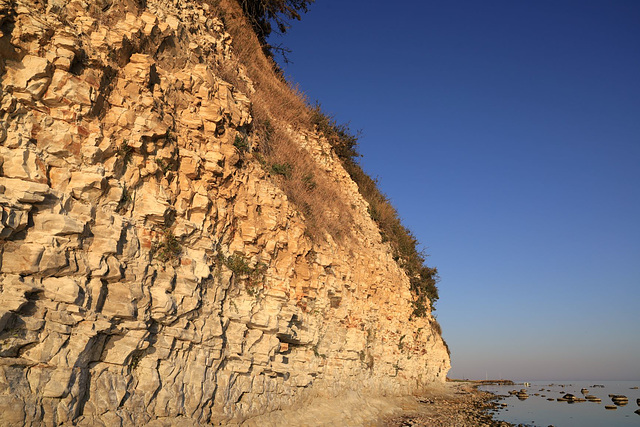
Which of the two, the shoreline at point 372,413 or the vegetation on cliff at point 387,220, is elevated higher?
→ the vegetation on cliff at point 387,220

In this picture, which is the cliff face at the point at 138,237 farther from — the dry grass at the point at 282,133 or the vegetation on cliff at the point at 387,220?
the vegetation on cliff at the point at 387,220

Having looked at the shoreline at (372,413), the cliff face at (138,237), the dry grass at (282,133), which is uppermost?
the dry grass at (282,133)

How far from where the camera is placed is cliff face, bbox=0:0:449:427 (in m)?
5.86

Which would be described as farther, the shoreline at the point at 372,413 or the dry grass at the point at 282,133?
the dry grass at the point at 282,133

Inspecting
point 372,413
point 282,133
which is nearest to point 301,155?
point 282,133

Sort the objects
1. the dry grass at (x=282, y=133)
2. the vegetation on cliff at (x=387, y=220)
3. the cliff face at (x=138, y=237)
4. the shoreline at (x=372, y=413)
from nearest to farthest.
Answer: the cliff face at (x=138, y=237)
the shoreline at (x=372, y=413)
the dry grass at (x=282, y=133)
the vegetation on cliff at (x=387, y=220)

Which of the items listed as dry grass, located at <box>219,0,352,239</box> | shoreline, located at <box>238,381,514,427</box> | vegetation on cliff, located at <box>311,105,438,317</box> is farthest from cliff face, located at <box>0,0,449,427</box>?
vegetation on cliff, located at <box>311,105,438,317</box>

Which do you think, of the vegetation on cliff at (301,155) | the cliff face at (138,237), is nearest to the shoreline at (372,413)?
the cliff face at (138,237)

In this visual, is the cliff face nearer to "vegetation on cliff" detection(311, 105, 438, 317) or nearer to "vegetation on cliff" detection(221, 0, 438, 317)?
"vegetation on cliff" detection(221, 0, 438, 317)

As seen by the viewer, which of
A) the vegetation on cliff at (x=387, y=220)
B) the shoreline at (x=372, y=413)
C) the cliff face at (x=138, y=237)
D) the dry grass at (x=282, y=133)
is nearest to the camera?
the cliff face at (x=138, y=237)

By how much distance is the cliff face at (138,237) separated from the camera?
5855mm

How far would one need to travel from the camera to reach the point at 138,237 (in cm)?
739

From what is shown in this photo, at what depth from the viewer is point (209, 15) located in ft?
45.2

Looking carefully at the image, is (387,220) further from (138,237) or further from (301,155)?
(138,237)
